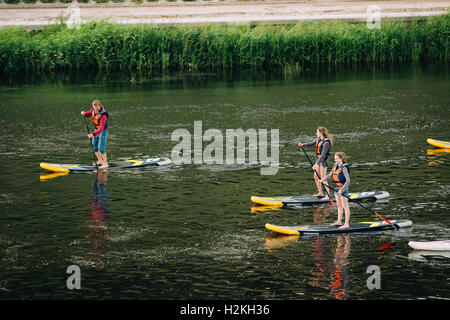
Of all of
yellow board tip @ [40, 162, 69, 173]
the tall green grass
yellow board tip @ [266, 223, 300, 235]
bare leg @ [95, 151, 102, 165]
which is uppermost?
the tall green grass

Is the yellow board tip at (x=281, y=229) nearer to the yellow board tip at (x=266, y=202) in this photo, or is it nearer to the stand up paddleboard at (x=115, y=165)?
the yellow board tip at (x=266, y=202)

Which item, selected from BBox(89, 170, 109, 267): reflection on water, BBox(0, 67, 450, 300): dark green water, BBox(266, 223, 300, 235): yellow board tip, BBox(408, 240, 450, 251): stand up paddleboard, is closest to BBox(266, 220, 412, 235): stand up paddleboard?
BBox(266, 223, 300, 235): yellow board tip

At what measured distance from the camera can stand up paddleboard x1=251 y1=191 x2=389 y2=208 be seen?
21.6 metres

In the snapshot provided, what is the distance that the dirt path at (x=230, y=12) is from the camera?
5375 cm

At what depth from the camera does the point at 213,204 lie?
22047 mm

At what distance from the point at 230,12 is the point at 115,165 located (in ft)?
109

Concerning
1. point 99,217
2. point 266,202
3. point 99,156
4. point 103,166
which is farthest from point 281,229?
point 99,156

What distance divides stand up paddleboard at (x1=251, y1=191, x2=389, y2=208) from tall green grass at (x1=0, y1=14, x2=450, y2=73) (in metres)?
27.9

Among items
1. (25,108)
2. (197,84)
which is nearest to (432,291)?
(25,108)

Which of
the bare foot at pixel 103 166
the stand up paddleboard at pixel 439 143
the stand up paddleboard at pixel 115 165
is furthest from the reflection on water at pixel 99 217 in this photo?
the stand up paddleboard at pixel 439 143

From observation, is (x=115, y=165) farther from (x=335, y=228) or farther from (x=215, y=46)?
(x=215, y=46)

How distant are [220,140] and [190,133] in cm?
178

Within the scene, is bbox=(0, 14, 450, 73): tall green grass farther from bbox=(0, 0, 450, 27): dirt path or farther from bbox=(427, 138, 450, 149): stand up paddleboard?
bbox=(427, 138, 450, 149): stand up paddleboard

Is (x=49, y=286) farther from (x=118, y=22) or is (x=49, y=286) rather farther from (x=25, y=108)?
(x=118, y=22)
